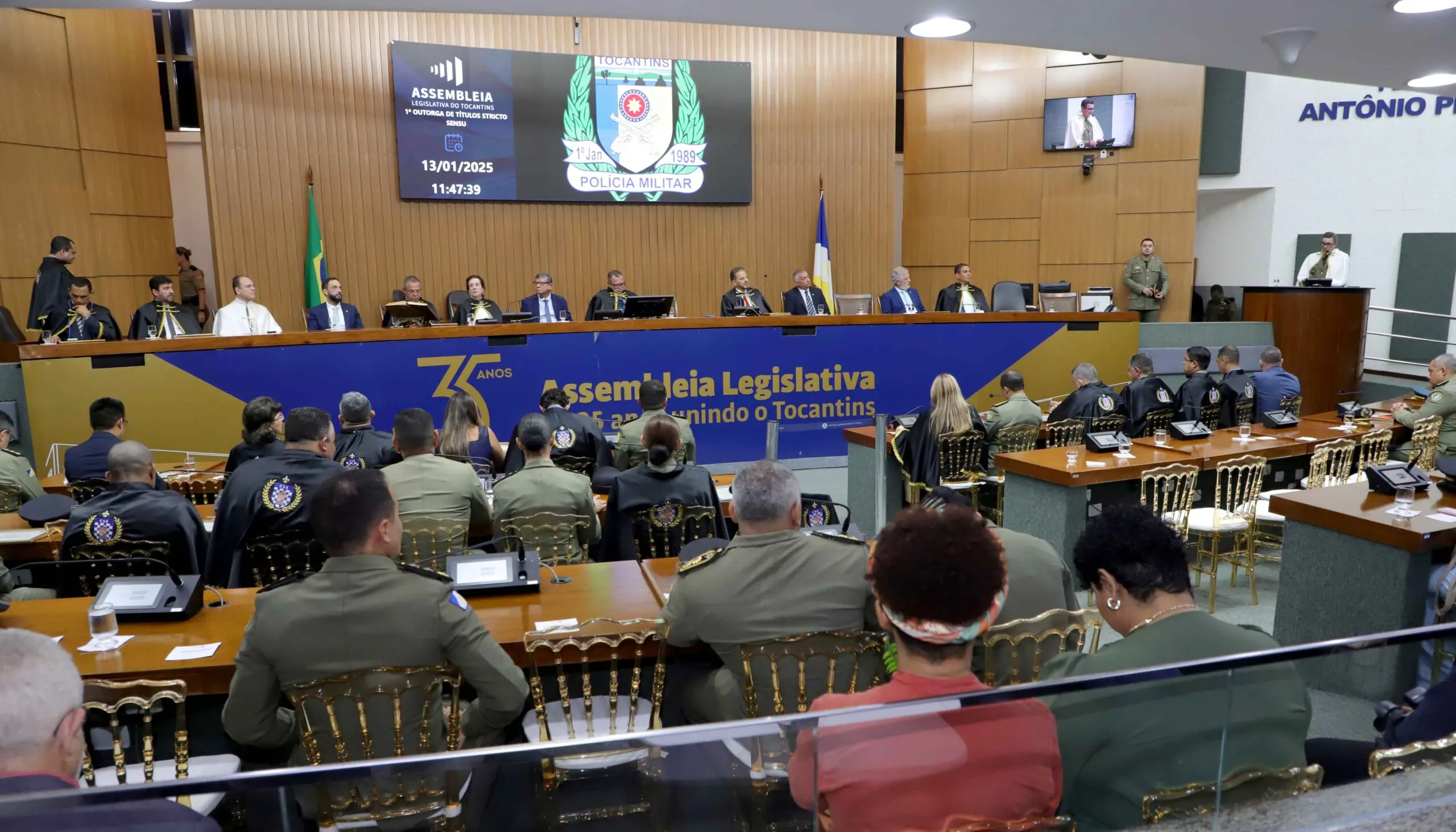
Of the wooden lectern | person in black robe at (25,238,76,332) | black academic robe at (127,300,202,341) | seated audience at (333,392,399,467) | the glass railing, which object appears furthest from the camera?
the wooden lectern

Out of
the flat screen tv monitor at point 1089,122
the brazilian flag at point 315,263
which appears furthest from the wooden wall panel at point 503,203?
the flat screen tv monitor at point 1089,122

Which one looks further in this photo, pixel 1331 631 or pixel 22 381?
pixel 22 381

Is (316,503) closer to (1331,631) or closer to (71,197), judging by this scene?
(1331,631)

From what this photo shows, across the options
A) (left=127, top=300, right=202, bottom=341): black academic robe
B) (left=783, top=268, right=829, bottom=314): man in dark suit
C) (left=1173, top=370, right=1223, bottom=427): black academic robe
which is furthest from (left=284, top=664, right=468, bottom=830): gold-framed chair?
(left=783, top=268, right=829, bottom=314): man in dark suit

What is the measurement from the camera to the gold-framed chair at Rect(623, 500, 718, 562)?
13.2 feet

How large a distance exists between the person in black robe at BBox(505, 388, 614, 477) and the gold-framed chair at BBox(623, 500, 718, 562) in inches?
59.0

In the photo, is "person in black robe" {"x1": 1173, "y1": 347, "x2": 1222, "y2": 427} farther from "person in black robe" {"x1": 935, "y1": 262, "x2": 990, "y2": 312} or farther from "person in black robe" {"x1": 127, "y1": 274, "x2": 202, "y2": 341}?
"person in black robe" {"x1": 127, "y1": 274, "x2": 202, "y2": 341}

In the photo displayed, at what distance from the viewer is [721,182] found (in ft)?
36.6

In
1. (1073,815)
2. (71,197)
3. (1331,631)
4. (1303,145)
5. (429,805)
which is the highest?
(1303,145)

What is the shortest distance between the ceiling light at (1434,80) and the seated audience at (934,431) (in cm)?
328

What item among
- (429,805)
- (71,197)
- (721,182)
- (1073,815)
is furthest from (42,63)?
(1073,815)

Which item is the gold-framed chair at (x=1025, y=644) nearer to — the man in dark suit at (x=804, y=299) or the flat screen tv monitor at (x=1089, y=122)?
the man in dark suit at (x=804, y=299)

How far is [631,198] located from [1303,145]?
867cm

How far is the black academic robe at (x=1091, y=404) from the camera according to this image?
21.7ft
